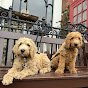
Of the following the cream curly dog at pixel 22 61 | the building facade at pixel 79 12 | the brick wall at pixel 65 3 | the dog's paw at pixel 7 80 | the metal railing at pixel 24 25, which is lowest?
the dog's paw at pixel 7 80

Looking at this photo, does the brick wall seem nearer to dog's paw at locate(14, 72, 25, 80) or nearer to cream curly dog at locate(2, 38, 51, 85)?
cream curly dog at locate(2, 38, 51, 85)

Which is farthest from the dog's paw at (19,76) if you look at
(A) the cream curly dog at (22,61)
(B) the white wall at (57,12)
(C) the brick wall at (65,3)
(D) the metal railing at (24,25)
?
(C) the brick wall at (65,3)

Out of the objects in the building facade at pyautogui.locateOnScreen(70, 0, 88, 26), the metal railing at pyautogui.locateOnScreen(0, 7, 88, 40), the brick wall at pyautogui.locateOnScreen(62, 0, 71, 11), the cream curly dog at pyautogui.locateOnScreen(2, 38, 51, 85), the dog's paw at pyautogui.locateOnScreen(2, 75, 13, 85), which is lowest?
the dog's paw at pyautogui.locateOnScreen(2, 75, 13, 85)

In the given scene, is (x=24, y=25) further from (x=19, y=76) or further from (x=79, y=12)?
(x=79, y=12)

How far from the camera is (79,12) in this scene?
551 centimetres

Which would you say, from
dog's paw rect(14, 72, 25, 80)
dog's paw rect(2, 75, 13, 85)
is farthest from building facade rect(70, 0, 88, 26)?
dog's paw rect(2, 75, 13, 85)

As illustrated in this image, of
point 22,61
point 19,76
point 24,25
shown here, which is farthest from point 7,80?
point 24,25

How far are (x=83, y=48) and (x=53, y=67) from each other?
1157 millimetres

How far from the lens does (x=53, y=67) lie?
1883 mm

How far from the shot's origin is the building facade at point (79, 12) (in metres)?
5.09

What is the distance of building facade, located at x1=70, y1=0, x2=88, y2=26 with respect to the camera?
5086 millimetres

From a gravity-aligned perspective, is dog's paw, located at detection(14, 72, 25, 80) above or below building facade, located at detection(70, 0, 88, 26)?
below

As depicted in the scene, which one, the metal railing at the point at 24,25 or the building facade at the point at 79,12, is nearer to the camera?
the metal railing at the point at 24,25

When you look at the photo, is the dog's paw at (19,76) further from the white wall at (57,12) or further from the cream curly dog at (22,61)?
the white wall at (57,12)
